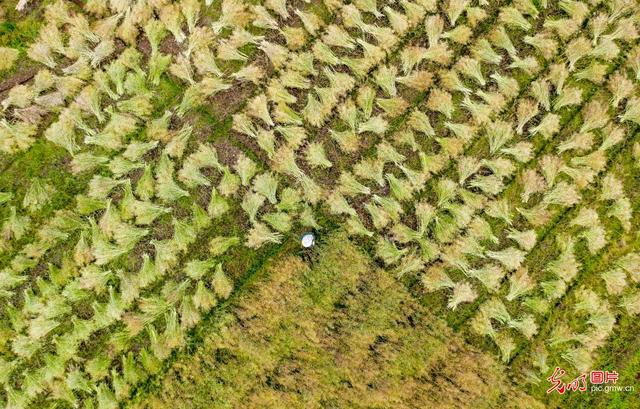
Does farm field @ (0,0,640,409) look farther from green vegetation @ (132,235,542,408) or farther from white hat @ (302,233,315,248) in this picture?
white hat @ (302,233,315,248)

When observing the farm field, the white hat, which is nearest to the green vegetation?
the farm field

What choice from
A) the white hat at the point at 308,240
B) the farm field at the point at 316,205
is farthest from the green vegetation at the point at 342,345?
the white hat at the point at 308,240

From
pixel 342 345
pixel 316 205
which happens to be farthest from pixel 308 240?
pixel 342 345

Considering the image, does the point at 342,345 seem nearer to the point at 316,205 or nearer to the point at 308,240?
the point at 308,240

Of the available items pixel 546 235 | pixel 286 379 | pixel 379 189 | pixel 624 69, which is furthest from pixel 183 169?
pixel 624 69

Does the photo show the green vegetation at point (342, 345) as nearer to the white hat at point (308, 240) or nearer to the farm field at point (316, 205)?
the farm field at point (316, 205)

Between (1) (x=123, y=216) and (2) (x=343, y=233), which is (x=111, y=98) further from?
(2) (x=343, y=233)

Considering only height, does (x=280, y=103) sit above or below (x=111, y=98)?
below

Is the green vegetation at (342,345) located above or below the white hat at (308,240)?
below
